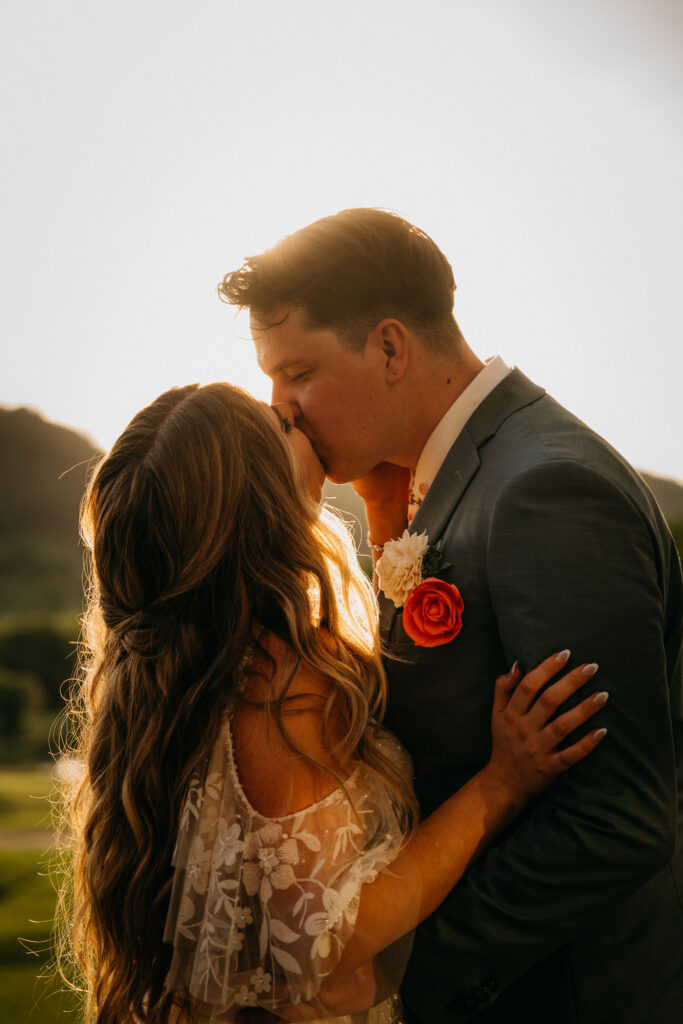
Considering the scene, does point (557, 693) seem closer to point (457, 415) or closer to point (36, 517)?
point (457, 415)

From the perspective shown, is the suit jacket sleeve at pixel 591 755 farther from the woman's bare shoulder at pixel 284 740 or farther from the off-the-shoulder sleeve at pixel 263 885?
the woman's bare shoulder at pixel 284 740

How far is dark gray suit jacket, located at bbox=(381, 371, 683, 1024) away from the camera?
5.87 ft

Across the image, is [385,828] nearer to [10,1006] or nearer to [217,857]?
[217,857]

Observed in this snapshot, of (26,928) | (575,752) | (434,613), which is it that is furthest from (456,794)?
(26,928)

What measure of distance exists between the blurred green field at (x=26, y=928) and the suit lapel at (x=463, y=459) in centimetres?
190

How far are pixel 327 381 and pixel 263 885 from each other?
59.6 inches

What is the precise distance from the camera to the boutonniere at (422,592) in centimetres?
196

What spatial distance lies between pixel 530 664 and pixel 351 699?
0.44 meters

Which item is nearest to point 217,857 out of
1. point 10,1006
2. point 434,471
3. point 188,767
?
point 188,767

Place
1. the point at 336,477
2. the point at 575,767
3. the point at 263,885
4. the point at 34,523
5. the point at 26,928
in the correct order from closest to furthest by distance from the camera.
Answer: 1. the point at 263,885
2. the point at 575,767
3. the point at 336,477
4. the point at 26,928
5. the point at 34,523

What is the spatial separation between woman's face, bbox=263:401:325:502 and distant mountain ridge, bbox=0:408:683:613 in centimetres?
1015

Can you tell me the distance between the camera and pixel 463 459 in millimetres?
2230

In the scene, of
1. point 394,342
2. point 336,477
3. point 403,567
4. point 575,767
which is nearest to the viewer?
point 575,767

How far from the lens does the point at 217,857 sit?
178 cm
